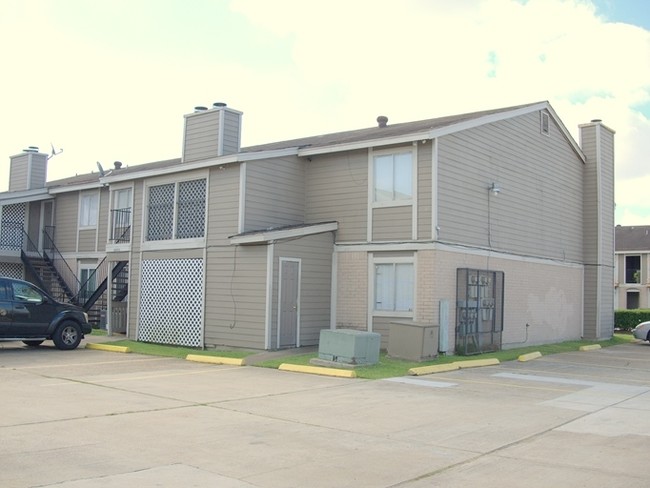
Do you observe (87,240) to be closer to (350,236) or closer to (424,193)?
(350,236)

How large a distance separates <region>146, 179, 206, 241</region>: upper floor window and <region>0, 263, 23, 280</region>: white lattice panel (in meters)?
10.00

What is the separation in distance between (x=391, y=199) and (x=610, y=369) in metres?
6.64

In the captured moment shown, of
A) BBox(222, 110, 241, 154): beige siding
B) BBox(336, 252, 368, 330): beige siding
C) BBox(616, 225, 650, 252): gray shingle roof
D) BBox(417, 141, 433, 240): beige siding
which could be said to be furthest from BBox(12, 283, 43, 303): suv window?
BBox(616, 225, 650, 252): gray shingle roof

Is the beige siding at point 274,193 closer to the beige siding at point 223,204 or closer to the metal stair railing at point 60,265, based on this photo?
the beige siding at point 223,204

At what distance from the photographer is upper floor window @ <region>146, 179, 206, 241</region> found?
19.2 m

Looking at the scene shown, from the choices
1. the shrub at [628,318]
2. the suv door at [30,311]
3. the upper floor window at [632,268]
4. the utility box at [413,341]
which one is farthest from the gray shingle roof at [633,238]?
the suv door at [30,311]

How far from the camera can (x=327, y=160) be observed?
19.3m

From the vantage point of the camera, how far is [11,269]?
27672mm

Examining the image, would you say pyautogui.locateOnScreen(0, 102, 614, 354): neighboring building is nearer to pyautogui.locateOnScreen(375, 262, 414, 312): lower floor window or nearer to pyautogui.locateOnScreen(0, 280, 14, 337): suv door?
pyautogui.locateOnScreen(375, 262, 414, 312): lower floor window

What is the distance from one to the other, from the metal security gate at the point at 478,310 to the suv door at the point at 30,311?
1029 cm

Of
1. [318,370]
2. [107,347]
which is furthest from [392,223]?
[107,347]

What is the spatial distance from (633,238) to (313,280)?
136ft

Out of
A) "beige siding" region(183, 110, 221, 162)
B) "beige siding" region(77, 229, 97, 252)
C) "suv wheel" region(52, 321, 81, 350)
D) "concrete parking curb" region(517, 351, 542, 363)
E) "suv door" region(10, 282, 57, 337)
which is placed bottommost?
"concrete parking curb" region(517, 351, 542, 363)

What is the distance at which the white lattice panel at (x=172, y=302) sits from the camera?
61.9 feet
